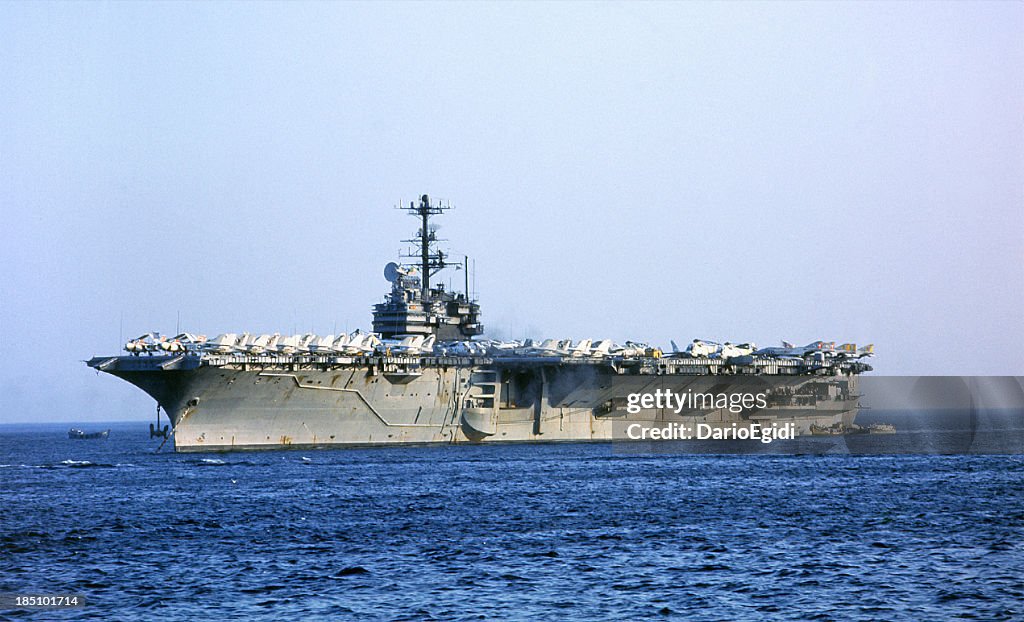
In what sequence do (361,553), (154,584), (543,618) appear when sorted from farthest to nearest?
(361,553), (154,584), (543,618)

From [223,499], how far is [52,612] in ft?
39.3

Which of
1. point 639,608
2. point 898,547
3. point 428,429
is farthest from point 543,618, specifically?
point 428,429

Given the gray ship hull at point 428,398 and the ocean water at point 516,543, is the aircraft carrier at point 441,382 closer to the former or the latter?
the gray ship hull at point 428,398

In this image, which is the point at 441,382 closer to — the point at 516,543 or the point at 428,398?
the point at 428,398

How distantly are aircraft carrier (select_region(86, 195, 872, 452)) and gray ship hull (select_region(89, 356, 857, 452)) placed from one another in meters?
0.05

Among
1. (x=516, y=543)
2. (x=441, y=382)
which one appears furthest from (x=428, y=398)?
(x=516, y=543)

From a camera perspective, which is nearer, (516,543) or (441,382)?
(516,543)

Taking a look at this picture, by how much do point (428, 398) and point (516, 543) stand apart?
2391 cm

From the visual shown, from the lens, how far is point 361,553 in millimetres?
19812

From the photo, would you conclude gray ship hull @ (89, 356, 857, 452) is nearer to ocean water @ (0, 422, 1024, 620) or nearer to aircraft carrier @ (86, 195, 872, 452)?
aircraft carrier @ (86, 195, 872, 452)

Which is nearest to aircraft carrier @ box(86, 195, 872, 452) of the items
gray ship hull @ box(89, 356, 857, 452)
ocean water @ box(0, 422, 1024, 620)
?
gray ship hull @ box(89, 356, 857, 452)

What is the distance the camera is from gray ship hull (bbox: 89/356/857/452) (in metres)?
39.9

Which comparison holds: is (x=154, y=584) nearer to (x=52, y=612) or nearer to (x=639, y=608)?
(x=52, y=612)

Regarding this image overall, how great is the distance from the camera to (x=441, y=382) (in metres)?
44.2
